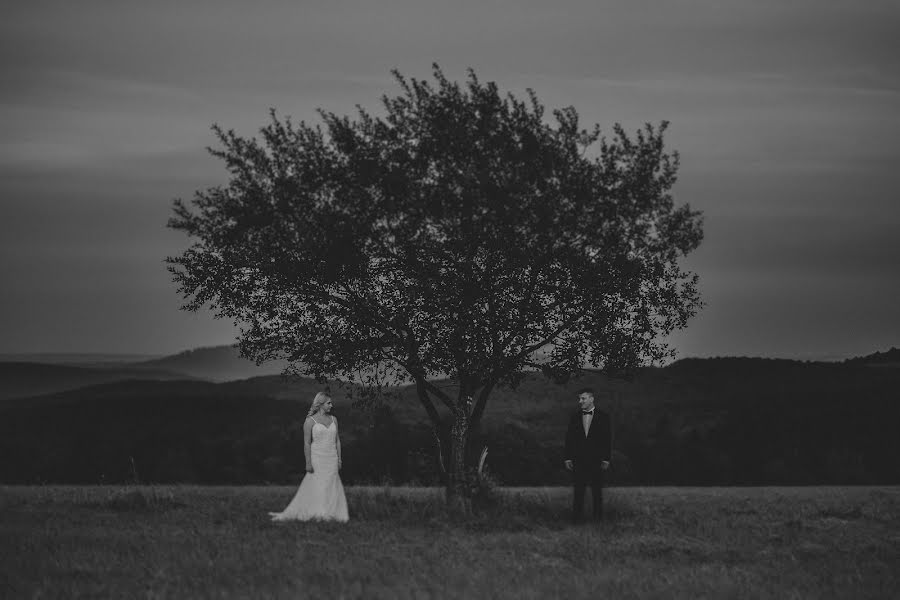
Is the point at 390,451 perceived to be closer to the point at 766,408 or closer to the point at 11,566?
the point at 766,408

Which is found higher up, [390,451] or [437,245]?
[437,245]

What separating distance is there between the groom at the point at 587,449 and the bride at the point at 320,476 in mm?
4888

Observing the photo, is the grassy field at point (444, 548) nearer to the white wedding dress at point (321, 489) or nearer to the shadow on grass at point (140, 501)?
the shadow on grass at point (140, 501)

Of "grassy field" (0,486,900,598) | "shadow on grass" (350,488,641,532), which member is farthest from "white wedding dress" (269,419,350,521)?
"shadow on grass" (350,488,641,532)

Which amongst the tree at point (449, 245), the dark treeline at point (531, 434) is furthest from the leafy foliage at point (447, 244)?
the dark treeline at point (531, 434)

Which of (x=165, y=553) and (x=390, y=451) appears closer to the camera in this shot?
(x=165, y=553)

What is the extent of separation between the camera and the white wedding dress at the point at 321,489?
2369cm

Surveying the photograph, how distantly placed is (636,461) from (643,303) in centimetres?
1633

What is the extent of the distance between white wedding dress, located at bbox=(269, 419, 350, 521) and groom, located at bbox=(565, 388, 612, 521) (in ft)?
16.0

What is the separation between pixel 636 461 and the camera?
40719 mm

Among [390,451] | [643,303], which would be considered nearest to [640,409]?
[390,451]

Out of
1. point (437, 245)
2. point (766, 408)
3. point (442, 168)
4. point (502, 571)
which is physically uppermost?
point (442, 168)

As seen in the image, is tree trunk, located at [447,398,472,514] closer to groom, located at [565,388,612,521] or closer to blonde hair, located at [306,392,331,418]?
groom, located at [565,388,612,521]

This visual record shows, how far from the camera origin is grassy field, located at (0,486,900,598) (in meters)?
15.1
